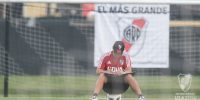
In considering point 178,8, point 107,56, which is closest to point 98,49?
point 178,8

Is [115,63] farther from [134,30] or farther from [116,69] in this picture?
[134,30]

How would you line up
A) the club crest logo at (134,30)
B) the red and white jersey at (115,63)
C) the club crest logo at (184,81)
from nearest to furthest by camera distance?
the red and white jersey at (115,63) → the club crest logo at (184,81) → the club crest logo at (134,30)

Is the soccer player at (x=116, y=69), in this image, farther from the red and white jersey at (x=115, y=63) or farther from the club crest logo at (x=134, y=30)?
the club crest logo at (x=134, y=30)

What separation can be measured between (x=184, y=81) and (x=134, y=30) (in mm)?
1105

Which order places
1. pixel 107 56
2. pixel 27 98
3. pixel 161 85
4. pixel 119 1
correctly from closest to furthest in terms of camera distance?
pixel 107 56 → pixel 119 1 → pixel 27 98 → pixel 161 85

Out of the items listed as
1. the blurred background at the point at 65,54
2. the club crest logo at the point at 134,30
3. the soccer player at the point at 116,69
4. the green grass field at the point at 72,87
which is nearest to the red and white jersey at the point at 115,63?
the soccer player at the point at 116,69

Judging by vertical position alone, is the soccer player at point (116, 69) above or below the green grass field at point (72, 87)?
above

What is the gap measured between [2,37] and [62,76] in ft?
3.99

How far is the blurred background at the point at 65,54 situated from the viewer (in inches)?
544

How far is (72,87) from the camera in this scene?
14242mm

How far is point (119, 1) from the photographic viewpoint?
1194cm

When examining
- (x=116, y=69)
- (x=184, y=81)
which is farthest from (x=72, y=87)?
(x=116, y=69)

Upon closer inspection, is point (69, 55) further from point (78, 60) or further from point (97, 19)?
point (97, 19)

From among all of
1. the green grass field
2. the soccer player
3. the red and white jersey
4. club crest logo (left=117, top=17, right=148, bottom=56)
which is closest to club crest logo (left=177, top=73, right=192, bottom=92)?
the green grass field
